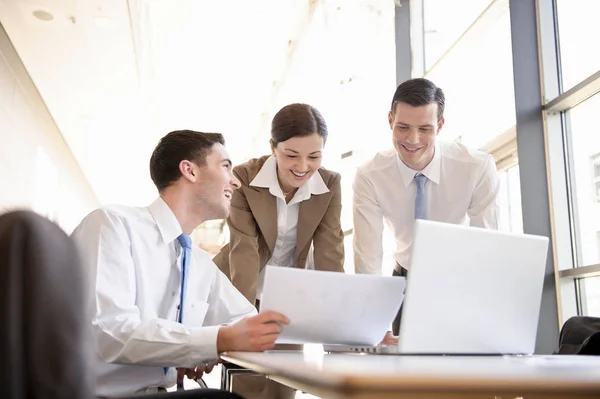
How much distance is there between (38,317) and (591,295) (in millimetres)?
2901

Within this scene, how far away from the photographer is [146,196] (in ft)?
42.7

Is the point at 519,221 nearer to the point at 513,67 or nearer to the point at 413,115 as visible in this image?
the point at 513,67

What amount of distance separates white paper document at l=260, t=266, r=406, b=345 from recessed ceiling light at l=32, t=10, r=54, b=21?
5.00 m

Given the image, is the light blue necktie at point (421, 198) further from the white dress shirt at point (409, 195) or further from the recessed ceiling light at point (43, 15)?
the recessed ceiling light at point (43, 15)

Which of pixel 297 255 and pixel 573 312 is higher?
pixel 297 255

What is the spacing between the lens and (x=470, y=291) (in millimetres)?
1161

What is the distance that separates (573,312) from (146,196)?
11003 mm

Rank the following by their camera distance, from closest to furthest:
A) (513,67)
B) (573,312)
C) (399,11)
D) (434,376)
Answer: (434,376) → (573,312) → (513,67) → (399,11)

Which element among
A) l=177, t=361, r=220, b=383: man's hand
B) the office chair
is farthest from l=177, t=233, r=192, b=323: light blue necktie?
the office chair

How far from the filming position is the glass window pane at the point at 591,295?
2.88 meters

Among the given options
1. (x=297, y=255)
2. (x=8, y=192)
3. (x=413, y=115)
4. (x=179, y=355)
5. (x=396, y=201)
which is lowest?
(x=179, y=355)

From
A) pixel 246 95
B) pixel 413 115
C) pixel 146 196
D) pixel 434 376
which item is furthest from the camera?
pixel 146 196

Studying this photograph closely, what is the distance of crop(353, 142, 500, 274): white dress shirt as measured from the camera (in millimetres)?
2500

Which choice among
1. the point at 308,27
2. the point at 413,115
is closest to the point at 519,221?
the point at 413,115
